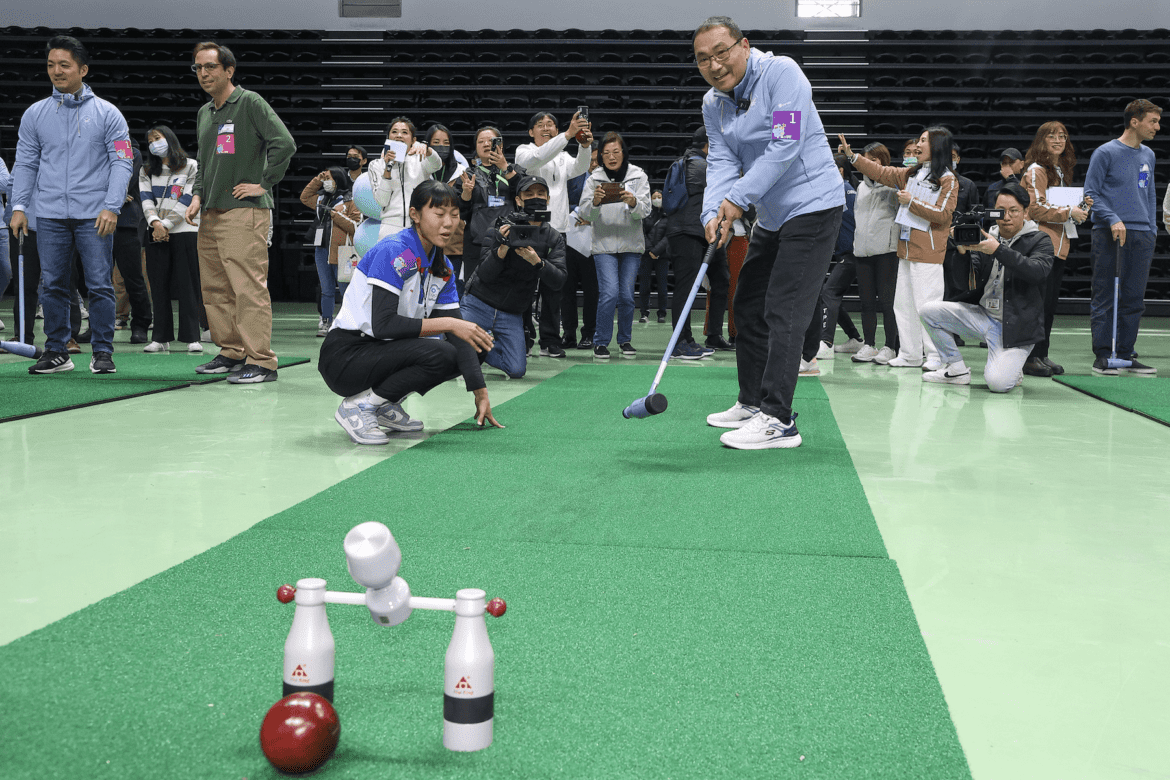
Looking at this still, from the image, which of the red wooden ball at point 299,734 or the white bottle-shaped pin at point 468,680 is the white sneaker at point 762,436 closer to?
the white bottle-shaped pin at point 468,680

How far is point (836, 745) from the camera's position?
1.31 m

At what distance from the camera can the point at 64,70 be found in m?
5.07

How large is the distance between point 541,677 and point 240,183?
4228mm

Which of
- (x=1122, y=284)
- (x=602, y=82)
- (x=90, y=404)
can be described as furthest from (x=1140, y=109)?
(x=602, y=82)

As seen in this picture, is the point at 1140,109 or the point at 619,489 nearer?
the point at 619,489

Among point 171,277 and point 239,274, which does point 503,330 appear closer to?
point 239,274

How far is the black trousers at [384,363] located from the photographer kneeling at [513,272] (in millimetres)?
1750

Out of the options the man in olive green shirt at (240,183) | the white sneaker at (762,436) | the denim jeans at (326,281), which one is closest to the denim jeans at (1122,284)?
the white sneaker at (762,436)

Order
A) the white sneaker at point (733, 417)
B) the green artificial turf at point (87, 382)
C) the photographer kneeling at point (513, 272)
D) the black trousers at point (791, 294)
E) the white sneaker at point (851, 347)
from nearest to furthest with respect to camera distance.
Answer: the black trousers at point (791, 294) → the white sneaker at point (733, 417) → the green artificial turf at point (87, 382) → the photographer kneeling at point (513, 272) → the white sneaker at point (851, 347)

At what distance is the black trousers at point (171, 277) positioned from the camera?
268 inches

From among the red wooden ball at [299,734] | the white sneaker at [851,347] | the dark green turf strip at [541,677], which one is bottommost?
the white sneaker at [851,347]

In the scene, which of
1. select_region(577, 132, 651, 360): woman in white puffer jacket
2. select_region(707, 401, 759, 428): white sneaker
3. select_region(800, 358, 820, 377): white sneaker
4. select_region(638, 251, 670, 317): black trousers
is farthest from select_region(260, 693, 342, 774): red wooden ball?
select_region(638, 251, 670, 317): black trousers

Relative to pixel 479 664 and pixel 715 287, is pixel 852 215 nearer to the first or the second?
pixel 715 287

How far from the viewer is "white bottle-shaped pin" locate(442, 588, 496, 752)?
122 cm
